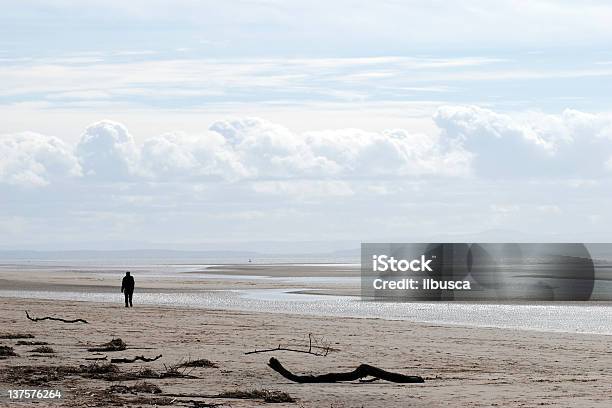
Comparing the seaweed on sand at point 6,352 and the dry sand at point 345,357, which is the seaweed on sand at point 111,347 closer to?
the dry sand at point 345,357

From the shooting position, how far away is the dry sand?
18.2m

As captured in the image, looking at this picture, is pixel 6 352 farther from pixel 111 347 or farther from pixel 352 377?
pixel 352 377

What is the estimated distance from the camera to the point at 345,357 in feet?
81.8

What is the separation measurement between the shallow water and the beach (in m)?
2.91

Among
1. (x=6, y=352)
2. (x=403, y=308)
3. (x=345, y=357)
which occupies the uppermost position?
(x=403, y=308)

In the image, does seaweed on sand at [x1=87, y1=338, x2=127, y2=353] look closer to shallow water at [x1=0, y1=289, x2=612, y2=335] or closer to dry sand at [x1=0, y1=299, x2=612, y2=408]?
dry sand at [x1=0, y1=299, x2=612, y2=408]

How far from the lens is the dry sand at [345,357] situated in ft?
59.6

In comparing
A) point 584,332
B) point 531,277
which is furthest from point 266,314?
point 531,277

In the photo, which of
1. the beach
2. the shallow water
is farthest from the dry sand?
the shallow water

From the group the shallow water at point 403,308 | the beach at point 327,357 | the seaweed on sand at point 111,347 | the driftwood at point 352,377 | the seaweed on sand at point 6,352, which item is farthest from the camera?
the shallow water at point 403,308

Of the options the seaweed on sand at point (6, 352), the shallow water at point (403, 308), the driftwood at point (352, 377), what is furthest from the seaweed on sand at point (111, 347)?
the shallow water at point (403, 308)

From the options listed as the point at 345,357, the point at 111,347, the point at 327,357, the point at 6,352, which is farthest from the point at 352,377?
the point at 6,352

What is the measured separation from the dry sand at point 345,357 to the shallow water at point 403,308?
3805mm

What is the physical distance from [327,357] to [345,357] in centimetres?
46
